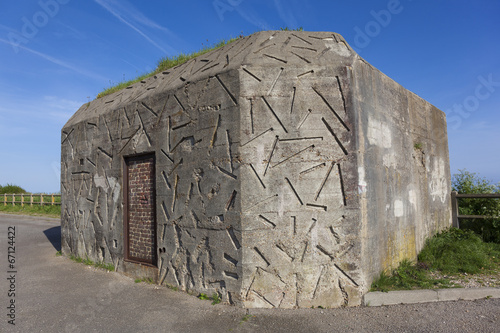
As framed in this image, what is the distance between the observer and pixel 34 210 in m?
21.8

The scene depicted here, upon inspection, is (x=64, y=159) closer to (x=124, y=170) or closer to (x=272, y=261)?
(x=124, y=170)

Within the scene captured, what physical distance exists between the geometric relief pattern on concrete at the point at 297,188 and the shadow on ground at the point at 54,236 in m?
8.06

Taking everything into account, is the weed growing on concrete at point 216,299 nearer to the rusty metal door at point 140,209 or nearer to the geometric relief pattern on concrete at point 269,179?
the geometric relief pattern on concrete at point 269,179

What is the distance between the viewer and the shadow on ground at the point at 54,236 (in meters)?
10.7

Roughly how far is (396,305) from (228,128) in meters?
3.81

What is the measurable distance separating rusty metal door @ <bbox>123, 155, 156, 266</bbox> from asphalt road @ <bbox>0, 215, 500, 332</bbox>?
699 millimetres

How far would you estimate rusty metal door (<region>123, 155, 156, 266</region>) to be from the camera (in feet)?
21.8

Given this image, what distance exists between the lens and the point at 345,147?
16.8 feet

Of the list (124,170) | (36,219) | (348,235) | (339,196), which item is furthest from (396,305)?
(36,219)

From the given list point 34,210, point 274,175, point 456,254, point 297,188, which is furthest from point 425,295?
point 34,210

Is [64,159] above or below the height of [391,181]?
above

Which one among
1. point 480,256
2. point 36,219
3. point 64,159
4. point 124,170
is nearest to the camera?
point 480,256

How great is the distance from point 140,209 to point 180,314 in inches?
108

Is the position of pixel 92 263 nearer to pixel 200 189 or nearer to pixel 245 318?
pixel 200 189
